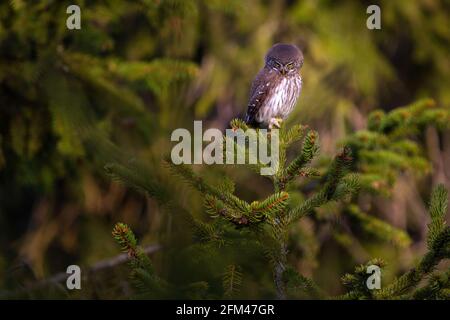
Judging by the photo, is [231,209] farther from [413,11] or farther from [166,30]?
[413,11]

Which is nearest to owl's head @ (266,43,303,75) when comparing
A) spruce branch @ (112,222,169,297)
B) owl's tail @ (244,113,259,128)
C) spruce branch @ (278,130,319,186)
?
owl's tail @ (244,113,259,128)

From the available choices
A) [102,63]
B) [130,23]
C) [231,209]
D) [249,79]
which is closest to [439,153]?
[249,79]

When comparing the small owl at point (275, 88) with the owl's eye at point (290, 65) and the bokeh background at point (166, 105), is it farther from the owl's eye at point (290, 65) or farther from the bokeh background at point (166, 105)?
the bokeh background at point (166, 105)

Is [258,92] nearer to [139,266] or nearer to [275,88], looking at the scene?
[275,88]

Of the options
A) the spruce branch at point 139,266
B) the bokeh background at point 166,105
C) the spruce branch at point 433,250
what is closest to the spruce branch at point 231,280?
the bokeh background at point 166,105

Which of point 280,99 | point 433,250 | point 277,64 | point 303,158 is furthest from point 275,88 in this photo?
point 433,250

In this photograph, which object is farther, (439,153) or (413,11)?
(439,153)
